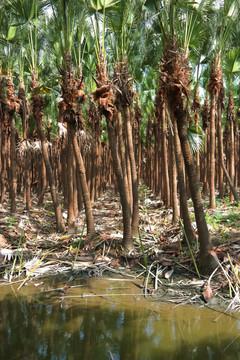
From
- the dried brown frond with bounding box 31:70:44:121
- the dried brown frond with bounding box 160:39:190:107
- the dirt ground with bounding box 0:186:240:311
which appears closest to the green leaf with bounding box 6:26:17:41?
the dried brown frond with bounding box 31:70:44:121

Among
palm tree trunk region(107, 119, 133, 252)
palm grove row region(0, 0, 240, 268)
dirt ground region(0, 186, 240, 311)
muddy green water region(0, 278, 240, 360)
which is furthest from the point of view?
palm tree trunk region(107, 119, 133, 252)

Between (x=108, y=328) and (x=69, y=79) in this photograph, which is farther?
(x=69, y=79)

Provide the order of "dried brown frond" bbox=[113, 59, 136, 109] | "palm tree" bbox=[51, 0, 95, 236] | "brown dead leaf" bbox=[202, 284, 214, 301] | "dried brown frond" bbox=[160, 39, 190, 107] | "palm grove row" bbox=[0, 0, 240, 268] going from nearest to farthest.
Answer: "brown dead leaf" bbox=[202, 284, 214, 301]
"dried brown frond" bbox=[160, 39, 190, 107]
"palm grove row" bbox=[0, 0, 240, 268]
"palm tree" bbox=[51, 0, 95, 236]
"dried brown frond" bbox=[113, 59, 136, 109]

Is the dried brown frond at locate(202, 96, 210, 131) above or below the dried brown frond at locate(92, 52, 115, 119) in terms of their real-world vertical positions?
above

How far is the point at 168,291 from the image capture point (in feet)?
20.9

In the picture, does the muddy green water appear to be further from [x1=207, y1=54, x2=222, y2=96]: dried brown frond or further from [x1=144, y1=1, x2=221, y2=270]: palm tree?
[x1=207, y1=54, x2=222, y2=96]: dried brown frond

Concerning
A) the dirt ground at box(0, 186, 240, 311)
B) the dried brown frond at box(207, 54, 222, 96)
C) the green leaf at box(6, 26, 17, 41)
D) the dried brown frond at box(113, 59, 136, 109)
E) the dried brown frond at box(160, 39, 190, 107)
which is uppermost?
the green leaf at box(6, 26, 17, 41)

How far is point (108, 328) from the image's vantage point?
4.83 meters

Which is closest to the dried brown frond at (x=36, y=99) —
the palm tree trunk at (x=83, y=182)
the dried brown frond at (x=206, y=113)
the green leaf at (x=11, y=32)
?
the palm tree trunk at (x=83, y=182)

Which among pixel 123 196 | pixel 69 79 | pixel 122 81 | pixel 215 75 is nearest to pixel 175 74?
pixel 122 81

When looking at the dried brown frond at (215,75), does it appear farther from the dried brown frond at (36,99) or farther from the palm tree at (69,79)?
the dried brown frond at (36,99)

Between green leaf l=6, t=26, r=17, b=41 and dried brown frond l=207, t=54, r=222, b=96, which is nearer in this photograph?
dried brown frond l=207, t=54, r=222, b=96

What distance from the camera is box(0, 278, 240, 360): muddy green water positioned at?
13.6 ft

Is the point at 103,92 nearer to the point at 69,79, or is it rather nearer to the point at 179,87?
the point at 69,79
